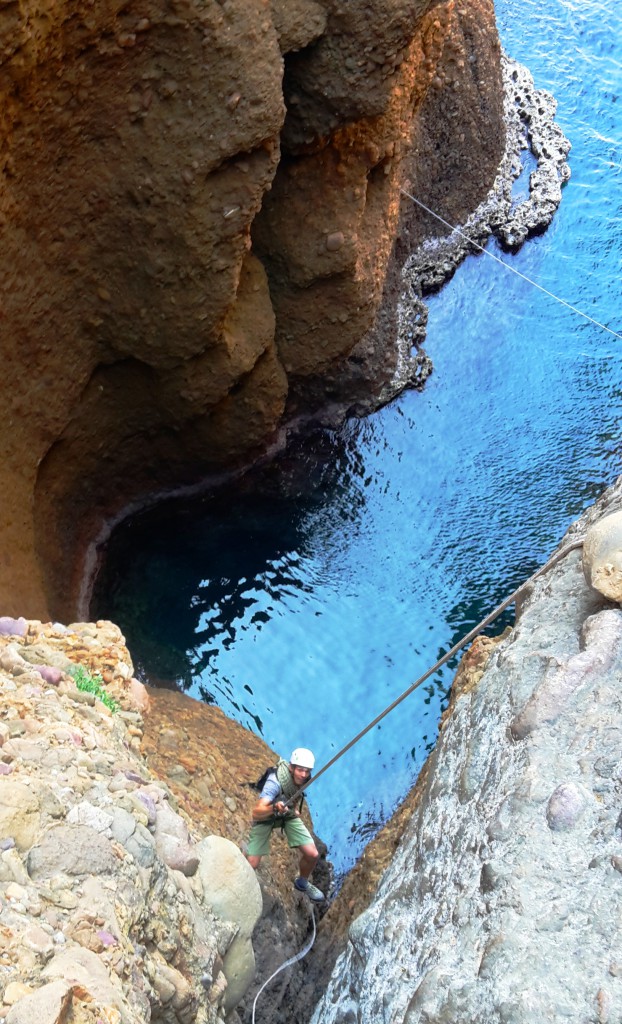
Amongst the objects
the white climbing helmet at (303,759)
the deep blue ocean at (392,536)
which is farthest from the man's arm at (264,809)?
the deep blue ocean at (392,536)

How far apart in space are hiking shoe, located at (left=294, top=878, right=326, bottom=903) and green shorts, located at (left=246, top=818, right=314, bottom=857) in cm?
46

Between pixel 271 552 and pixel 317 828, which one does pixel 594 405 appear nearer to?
pixel 271 552

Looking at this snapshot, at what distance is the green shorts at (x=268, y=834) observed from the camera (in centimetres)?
651

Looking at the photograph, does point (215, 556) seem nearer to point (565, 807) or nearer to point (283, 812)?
point (283, 812)

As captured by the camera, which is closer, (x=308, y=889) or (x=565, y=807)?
(x=565, y=807)

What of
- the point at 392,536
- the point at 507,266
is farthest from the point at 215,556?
the point at 507,266

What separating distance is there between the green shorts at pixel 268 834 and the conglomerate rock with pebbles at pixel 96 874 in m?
0.54

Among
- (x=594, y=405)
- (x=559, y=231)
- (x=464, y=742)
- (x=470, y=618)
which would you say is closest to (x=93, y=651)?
(x=464, y=742)

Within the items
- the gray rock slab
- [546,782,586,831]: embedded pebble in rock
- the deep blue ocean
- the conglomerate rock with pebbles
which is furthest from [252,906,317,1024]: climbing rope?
[546,782,586,831]: embedded pebble in rock

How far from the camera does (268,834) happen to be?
6547mm

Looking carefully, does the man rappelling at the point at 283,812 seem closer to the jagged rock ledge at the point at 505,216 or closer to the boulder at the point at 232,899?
the boulder at the point at 232,899

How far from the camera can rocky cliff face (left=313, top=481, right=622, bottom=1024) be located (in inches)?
158

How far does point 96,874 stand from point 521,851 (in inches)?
79.4

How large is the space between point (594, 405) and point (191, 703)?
5.90 meters
